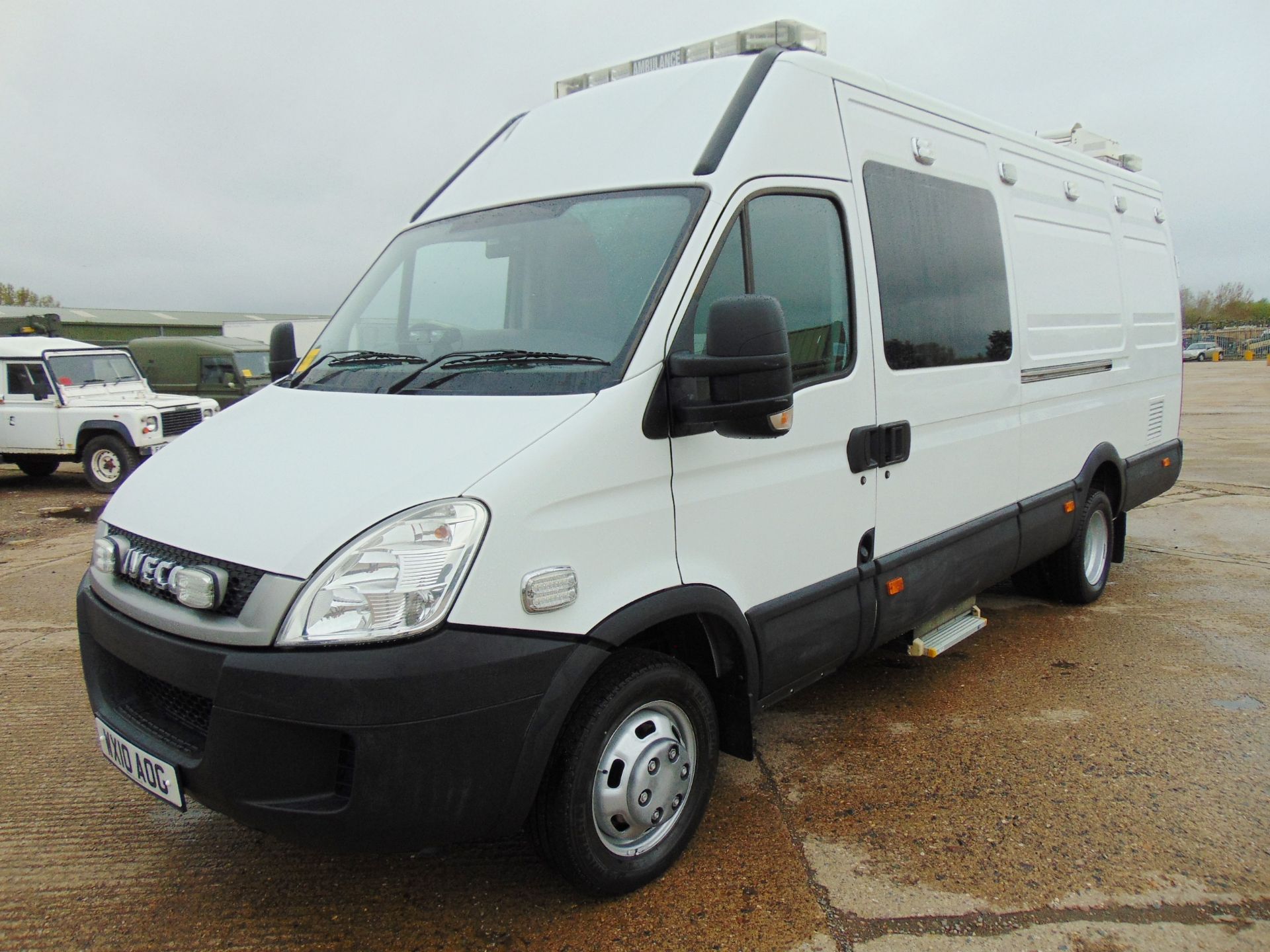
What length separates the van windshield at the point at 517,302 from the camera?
281 cm

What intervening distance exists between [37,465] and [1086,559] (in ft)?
47.1

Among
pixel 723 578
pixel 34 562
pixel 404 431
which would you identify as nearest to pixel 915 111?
pixel 723 578

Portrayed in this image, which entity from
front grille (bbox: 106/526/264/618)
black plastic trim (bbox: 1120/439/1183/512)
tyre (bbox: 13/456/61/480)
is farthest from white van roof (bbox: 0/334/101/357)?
black plastic trim (bbox: 1120/439/1183/512)

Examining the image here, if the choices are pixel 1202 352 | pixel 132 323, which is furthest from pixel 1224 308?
pixel 132 323

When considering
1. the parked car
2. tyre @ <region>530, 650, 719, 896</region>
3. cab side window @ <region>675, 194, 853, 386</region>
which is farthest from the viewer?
the parked car

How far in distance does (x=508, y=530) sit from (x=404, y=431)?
527 millimetres

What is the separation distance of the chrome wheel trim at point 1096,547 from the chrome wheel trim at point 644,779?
3781 millimetres

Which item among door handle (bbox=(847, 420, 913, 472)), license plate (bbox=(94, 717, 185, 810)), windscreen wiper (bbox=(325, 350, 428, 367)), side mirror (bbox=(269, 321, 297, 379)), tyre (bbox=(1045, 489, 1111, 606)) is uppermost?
side mirror (bbox=(269, 321, 297, 379))

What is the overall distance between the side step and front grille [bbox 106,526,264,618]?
295 cm

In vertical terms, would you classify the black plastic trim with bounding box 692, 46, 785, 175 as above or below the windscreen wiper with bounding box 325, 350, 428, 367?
above

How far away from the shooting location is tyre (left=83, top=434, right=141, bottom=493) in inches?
489

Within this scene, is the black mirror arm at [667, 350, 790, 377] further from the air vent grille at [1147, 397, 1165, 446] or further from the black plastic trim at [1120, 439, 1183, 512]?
the air vent grille at [1147, 397, 1165, 446]

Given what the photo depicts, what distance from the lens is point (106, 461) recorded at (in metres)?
12.5

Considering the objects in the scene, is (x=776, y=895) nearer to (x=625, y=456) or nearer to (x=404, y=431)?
(x=625, y=456)
